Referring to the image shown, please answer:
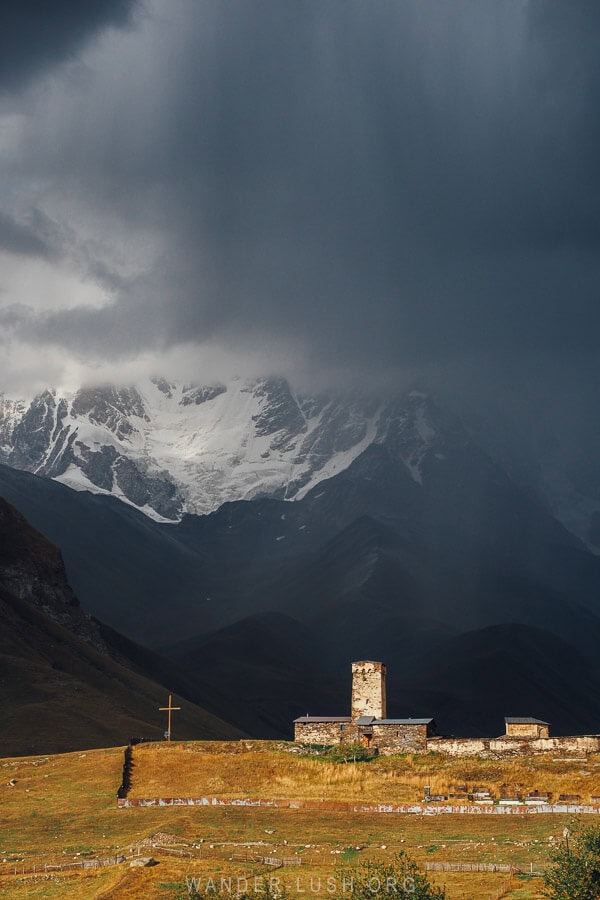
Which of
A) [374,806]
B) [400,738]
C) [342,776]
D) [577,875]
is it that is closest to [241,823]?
[374,806]

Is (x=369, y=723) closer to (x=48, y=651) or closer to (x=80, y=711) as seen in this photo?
(x=80, y=711)

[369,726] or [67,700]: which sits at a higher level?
[67,700]

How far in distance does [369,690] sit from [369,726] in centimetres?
1084

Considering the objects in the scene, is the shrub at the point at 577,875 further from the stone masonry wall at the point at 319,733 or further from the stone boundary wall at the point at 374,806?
the stone masonry wall at the point at 319,733

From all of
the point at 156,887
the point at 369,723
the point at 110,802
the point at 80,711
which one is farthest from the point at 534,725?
the point at 80,711

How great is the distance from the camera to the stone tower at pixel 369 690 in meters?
98.2

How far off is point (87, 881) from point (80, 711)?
8545 cm

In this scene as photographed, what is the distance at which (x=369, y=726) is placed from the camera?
88062mm

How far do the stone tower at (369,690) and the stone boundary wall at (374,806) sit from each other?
998 inches

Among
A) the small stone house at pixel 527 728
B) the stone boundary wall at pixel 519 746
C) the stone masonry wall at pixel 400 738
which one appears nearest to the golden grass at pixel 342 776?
the stone boundary wall at pixel 519 746

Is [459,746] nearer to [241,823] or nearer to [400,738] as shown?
[400,738]

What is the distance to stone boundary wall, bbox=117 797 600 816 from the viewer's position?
6900 cm

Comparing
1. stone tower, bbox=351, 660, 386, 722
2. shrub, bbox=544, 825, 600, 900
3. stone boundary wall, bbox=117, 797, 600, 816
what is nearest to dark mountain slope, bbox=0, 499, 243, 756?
stone tower, bbox=351, 660, 386, 722

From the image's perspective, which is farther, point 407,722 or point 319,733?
point 319,733
